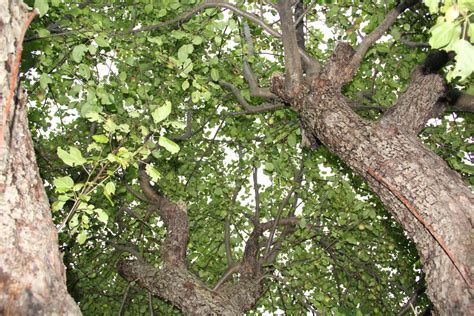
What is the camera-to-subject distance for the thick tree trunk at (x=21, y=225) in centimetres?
151

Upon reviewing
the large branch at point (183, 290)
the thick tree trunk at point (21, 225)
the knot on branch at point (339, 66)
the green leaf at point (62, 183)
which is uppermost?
the knot on branch at point (339, 66)

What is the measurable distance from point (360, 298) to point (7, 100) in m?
7.82

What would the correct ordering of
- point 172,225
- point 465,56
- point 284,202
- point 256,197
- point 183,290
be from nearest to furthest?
point 465,56, point 183,290, point 172,225, point 284,202, point 256,197

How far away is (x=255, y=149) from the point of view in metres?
7.17

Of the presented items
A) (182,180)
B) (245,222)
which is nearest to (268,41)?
(182,180)

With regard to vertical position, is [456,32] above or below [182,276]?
above

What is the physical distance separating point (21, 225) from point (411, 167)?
2.60 m

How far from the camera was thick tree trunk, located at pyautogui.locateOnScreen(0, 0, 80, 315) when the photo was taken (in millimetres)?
1511

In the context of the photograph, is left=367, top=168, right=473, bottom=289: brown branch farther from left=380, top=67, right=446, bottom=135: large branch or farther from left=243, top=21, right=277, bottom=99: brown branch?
left=243, top=21, right=277, bottom=99: brown branch

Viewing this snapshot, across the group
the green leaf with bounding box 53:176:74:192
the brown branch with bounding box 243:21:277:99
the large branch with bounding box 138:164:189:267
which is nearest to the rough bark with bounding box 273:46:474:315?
the brown branch with bounding box 243:21:277:99

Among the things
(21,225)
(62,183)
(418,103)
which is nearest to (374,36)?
(418,103)

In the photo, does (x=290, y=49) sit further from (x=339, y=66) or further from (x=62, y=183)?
(x=62, y=183)

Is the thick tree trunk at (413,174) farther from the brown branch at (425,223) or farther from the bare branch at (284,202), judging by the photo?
the bare branch at (284,202)

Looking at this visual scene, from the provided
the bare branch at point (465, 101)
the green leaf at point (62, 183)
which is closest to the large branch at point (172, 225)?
the green leaf at point (62, 183)
